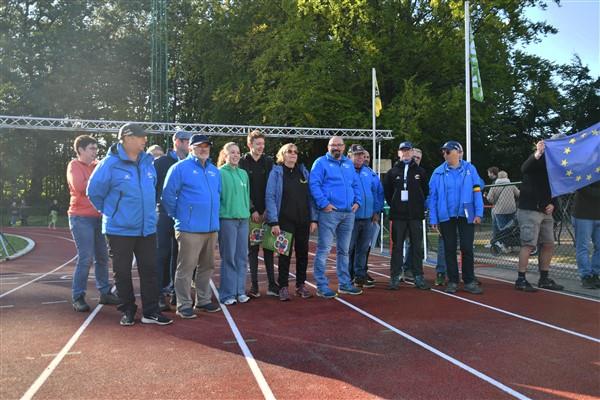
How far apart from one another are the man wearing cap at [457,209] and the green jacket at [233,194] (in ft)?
8.99

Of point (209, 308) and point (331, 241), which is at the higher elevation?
point (331, 241)

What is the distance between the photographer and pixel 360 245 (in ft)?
23.9

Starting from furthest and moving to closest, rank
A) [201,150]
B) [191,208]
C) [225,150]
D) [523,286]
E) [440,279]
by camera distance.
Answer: [440,279] → [523,286] → [225,150] → [201,150] → [191,208]

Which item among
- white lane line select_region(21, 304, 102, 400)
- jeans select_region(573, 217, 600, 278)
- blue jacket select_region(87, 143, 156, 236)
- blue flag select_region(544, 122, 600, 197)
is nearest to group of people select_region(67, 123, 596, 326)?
blue jacket select_region(87, 143, 156, 236)

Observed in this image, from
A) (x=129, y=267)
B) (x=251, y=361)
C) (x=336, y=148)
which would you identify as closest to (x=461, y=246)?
(x=336, y=148)

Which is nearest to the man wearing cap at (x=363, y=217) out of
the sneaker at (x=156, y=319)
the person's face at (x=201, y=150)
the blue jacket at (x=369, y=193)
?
the blue jacket at (x=369, y=193)

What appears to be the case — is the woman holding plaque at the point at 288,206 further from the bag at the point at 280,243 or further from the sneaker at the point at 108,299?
the sneaker at the point at 108,299

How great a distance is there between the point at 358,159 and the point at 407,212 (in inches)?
40.6

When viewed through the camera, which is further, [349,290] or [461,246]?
[461,246]

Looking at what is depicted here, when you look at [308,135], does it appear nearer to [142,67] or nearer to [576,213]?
[576,213]

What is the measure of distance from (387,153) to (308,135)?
6.42 metres

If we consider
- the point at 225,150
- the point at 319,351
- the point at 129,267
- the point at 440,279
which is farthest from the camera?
the point at 440,279

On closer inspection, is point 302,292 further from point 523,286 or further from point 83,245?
point 523,286

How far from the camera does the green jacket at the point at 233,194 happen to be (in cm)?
571
